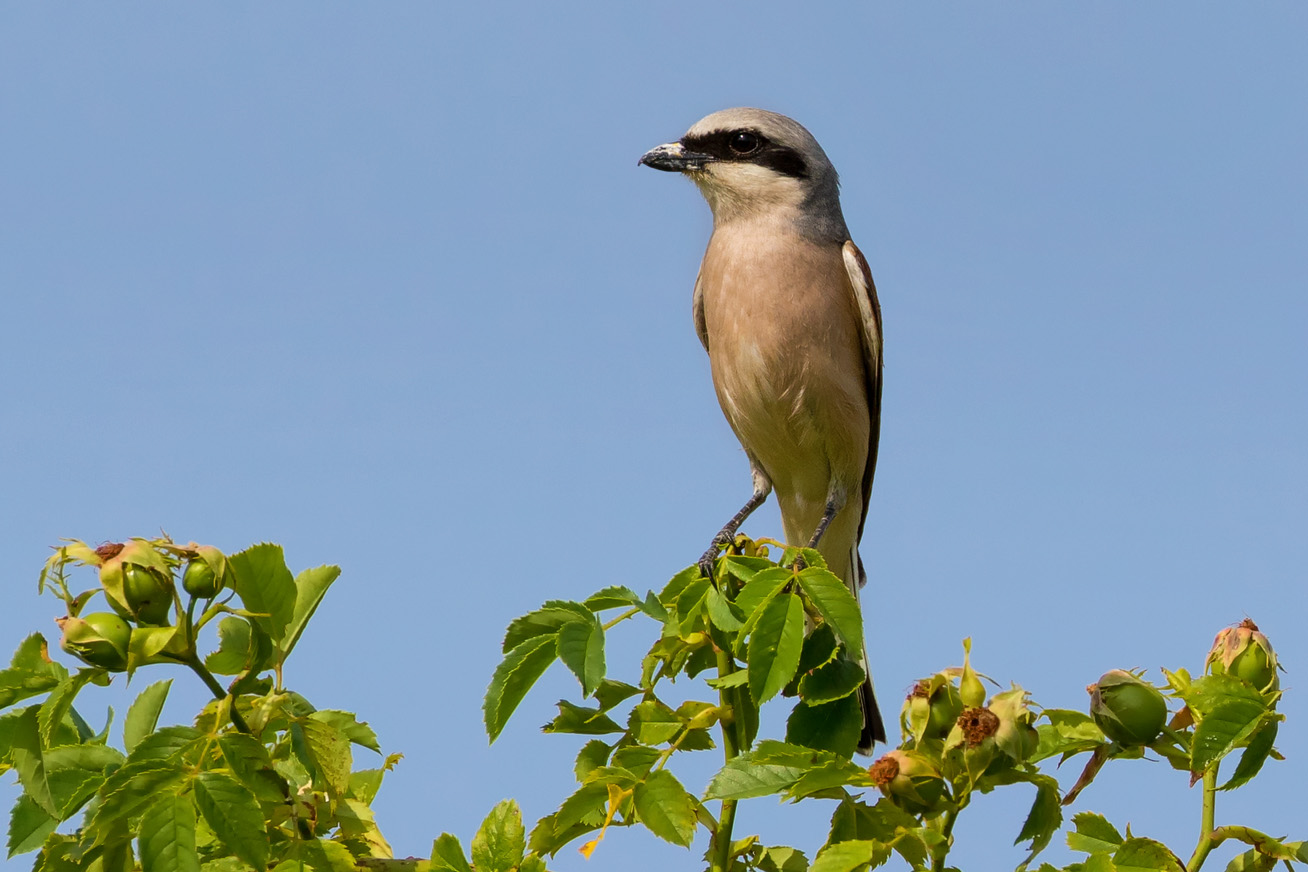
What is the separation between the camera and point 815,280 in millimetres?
5625

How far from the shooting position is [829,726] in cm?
257

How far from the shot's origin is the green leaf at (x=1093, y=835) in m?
2.41

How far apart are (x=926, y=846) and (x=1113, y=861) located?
339 millimetres

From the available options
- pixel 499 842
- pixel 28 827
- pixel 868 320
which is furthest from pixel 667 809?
pixel 868 320

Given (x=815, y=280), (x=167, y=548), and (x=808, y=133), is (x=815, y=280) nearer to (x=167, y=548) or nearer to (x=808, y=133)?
(x=808, y=133)

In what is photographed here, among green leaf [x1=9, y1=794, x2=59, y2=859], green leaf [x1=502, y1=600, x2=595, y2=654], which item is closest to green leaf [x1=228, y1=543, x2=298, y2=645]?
green leaf [x1=502, y1=600, x2=595, y2=654]

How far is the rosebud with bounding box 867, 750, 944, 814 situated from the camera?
7.22 feet

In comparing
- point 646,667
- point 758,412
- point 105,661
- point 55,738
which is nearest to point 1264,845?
point 646,667

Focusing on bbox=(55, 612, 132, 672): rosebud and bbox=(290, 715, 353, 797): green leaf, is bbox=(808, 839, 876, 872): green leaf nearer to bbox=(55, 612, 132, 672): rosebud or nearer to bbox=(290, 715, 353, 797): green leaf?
bbox=(290, 715, 353, 797): green leaf

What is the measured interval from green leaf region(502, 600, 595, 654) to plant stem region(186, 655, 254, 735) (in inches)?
22.8

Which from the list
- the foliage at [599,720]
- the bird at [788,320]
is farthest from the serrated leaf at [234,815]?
the bird at [788,320]

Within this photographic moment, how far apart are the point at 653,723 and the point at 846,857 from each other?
0.54 m

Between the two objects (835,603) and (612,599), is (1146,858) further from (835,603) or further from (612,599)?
(612,599)

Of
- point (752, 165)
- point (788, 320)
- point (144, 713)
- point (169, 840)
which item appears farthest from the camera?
point (752, 165)
